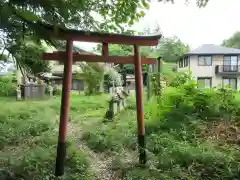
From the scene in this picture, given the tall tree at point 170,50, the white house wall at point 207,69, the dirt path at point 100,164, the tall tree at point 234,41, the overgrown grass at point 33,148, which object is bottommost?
the dirt path at point 100,164

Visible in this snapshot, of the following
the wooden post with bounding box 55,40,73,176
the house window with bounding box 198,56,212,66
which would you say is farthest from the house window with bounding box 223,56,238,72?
the wooden post with bounding box 55,40,73,176

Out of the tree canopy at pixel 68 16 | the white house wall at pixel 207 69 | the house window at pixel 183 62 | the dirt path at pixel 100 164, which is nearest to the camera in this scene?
the tree canopy at pixel 68 16

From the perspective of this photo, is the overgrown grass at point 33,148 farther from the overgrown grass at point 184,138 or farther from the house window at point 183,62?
the house window at point 183,62

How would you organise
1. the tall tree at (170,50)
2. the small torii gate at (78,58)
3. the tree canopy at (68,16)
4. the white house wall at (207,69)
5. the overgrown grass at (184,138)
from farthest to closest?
1. the tall tree at (170,50)
2. the white house wall at (207,69)
3. the overgrown grass at (184,138)
4. the small torii gate at (78,58)
5. the tree canopy at (68,16)

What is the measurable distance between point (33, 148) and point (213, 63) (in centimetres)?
1713

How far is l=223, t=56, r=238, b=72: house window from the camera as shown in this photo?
19.6 meters

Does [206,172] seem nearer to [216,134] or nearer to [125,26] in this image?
[216,134]

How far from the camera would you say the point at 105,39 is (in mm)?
4625

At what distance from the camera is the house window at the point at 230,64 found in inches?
772

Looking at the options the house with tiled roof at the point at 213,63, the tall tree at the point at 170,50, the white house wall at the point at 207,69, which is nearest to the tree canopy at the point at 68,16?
the house with tiled roof at the point at 213,63

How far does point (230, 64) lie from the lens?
64.7ft

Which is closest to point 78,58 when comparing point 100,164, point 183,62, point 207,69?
point 100,164

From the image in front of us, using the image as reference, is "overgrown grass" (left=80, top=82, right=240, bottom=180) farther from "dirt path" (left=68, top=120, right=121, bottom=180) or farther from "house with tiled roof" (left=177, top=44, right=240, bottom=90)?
"house with tiled roof" (left=177, top=44, right=240, bottom=90)

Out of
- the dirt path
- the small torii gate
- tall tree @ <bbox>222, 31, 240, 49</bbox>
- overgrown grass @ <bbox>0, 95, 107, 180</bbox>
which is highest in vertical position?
tall tree @ <bbox>222, 31, 240, 49</bbox>
